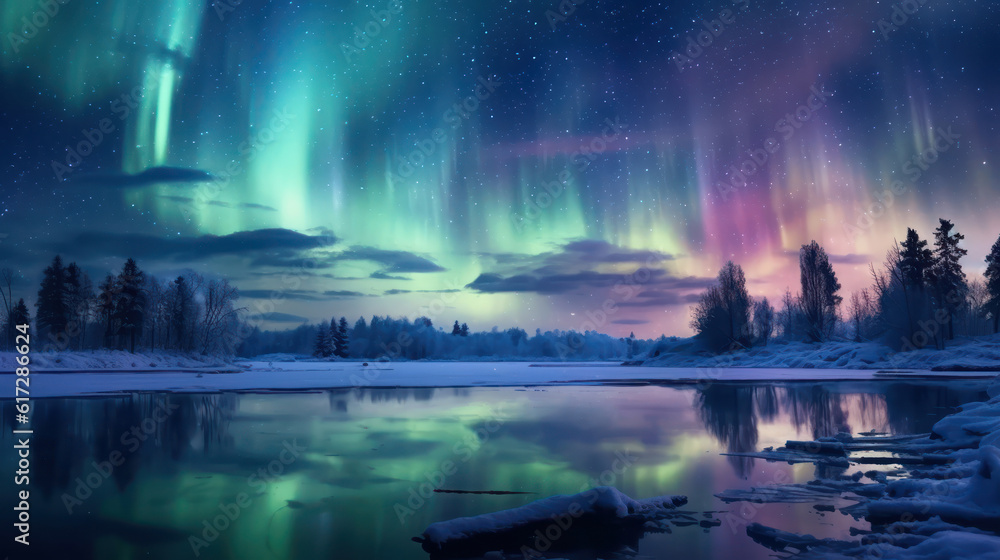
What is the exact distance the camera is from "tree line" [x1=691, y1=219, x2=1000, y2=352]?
6719 centimetres

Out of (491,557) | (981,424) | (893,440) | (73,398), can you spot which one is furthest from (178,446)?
(981,424)

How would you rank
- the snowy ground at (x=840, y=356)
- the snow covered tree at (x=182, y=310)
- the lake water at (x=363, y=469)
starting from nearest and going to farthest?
the lake water at (x=363, y=469) < the snowy ground at (x=840, y=356) < the snow covered tree at (x=182, y=310)

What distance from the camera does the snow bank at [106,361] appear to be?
4791cm

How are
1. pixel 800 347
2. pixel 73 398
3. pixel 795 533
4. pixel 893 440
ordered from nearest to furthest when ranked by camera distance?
1. pixel 795 533
2. pixel 893 440
3. pixel 73 398
4. pixel 800 347

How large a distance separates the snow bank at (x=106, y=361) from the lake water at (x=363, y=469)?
114 ft

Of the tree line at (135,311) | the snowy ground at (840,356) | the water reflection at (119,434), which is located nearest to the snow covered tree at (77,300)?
the tree line at (135,311)

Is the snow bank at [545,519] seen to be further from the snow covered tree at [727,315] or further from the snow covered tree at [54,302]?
the snow covered tree at [54,302]

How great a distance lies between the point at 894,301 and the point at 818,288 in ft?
47.6

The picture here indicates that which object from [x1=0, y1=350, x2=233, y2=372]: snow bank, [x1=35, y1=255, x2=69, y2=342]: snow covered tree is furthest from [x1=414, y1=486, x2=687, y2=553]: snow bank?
[x1=35, y1=255, x2=69, y2=342]: snow covered tree

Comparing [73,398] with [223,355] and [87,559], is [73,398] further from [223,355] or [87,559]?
[223,355]

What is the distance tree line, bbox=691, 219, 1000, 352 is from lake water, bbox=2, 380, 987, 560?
5699 centimetres

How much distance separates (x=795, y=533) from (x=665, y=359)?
8183 centimetres

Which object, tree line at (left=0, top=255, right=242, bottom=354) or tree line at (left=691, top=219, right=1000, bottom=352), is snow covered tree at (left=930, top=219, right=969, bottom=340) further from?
tree line at (left=0, top=255, right=242, bottom=354)

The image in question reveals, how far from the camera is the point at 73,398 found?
24.6m
